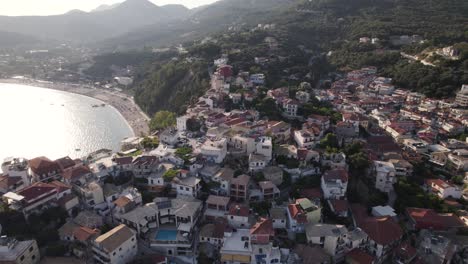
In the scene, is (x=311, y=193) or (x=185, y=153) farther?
(x=185, y=153)

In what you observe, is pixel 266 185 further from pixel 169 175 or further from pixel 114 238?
pixel 114 238

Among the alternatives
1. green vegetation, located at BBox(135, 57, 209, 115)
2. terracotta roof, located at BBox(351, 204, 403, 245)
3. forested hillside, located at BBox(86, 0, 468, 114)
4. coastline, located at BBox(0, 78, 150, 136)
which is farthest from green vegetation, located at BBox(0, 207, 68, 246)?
green vegetation, located at BBox(135, 57, 209, 115)

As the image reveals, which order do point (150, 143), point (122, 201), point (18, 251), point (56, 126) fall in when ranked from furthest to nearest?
point (56, 126)
point (150, 143)
point (122, 201)
point (18, 251)

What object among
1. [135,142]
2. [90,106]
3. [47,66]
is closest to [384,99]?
[135,142]

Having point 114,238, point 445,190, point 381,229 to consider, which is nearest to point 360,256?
point 381,229

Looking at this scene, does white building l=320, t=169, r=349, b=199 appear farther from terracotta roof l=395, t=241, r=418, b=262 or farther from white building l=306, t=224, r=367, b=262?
terracotta roof l=395, t=241, r=418, b=262

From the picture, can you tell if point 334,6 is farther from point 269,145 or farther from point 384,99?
point 269,145
